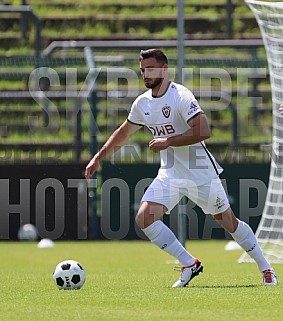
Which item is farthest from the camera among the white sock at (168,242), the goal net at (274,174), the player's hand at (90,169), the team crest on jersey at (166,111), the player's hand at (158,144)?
the goal net at (274,174)

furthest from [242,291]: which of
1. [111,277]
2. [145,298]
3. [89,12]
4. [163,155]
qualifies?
[89,12]

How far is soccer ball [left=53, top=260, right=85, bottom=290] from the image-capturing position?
7566 mm

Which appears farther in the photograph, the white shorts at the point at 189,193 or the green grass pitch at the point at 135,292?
the white shorts at the point at 189,193

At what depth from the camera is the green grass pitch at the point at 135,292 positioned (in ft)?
19.5

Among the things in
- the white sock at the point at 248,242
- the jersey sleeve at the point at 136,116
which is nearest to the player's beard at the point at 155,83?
the jersey sleeve at the point at 136,116

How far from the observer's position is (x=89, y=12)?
21.5 meters

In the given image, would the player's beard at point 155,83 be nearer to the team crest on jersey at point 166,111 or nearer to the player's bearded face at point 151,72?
the player's bearded face at point 151,72

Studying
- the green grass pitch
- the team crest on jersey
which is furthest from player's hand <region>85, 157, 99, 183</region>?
the green grass pitch

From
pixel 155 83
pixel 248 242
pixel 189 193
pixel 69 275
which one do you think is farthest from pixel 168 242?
pixel 155 83

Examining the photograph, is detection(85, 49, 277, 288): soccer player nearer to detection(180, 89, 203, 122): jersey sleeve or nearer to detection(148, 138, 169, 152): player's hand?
detection(180, 89, 203, 122): jersey sleeve

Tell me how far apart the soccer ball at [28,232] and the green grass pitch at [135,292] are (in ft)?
8.70

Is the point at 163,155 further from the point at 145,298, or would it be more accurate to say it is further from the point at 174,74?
the point at 174,74

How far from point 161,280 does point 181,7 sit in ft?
12.2

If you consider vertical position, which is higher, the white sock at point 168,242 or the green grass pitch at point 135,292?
the white sock at point 168,242
